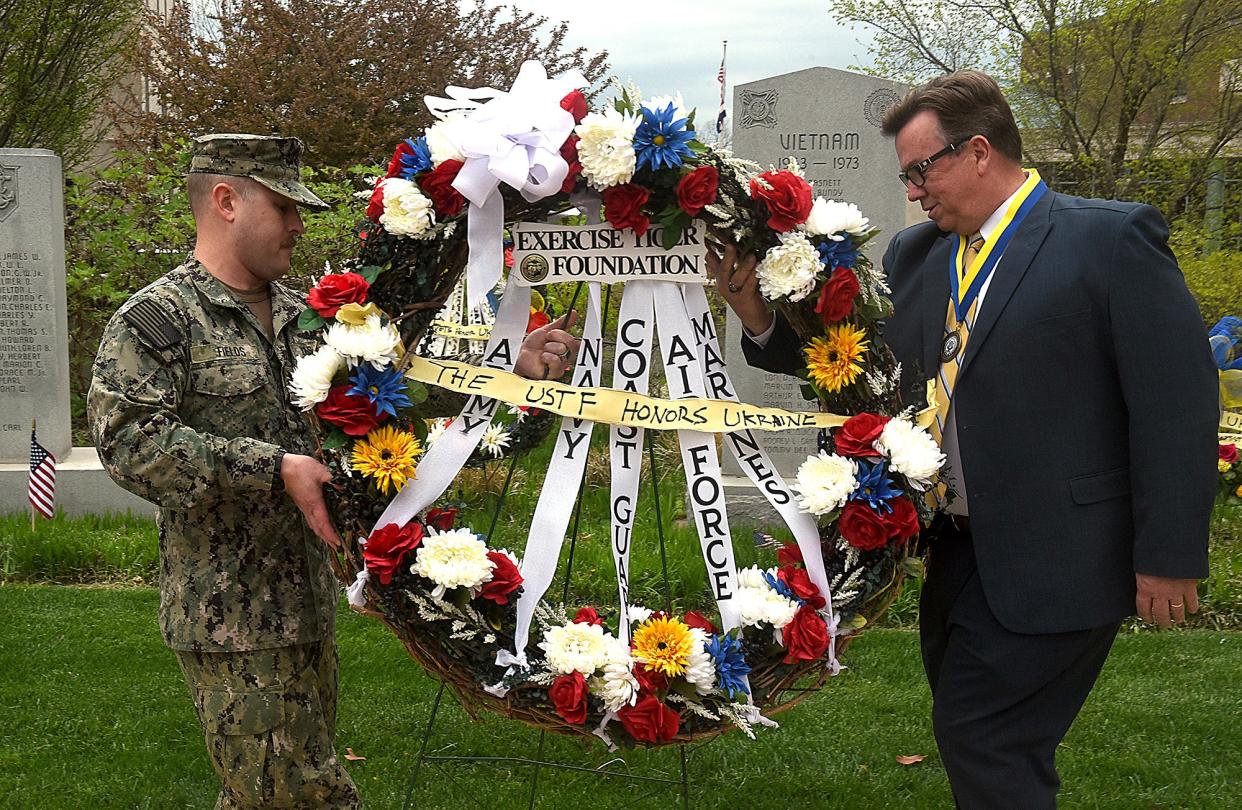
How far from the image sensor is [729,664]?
8.54 ft

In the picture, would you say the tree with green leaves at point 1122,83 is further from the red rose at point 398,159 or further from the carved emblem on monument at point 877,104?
the red rose at point 398,159

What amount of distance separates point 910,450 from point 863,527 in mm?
214

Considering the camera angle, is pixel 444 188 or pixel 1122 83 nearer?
pixel 444 188

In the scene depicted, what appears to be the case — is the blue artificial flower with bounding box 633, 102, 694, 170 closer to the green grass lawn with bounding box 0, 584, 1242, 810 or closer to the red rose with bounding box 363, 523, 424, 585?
the red rose with bounding box 363, 523, 424, 585

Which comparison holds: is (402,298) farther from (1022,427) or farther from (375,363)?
(1022,427)

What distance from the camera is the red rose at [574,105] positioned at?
2.60m

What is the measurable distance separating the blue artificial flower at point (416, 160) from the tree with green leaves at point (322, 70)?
918 centimetres

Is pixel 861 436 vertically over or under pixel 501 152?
under

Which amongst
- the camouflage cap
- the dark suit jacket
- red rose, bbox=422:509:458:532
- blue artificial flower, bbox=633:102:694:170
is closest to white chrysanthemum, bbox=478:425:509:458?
red rose, bbox=422:509:458:532

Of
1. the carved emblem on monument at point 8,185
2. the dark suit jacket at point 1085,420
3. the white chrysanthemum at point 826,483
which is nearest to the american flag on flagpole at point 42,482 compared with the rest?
the carved emblem on monument at point 8,185

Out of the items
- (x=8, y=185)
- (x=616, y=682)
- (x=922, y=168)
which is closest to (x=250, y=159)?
(x=616, y=682)

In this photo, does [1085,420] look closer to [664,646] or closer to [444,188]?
[664,646]

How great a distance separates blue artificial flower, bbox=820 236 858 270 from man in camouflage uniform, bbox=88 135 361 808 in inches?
51.8

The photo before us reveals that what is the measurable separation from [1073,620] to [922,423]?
22.9 inches
